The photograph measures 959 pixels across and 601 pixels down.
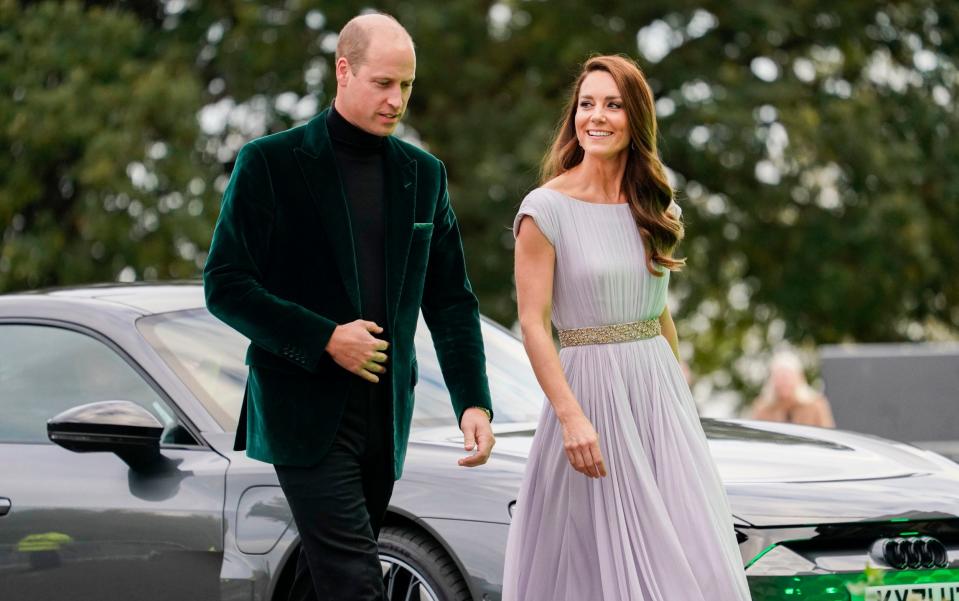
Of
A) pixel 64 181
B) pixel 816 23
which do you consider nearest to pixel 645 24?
pixel 816 23

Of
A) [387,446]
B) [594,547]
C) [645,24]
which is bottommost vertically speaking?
[594,547]

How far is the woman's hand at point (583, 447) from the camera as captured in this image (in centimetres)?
405

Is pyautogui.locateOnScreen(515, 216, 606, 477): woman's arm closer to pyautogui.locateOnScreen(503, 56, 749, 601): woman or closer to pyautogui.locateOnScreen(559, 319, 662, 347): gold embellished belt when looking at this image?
pyautogui.locateOnScreen(503, 56, 749, 601): woman

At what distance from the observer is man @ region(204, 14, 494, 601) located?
381 centimetres

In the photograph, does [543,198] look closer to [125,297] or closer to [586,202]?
[586,202]

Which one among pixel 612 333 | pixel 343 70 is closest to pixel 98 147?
pixel 612 333

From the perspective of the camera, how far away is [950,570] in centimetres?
468

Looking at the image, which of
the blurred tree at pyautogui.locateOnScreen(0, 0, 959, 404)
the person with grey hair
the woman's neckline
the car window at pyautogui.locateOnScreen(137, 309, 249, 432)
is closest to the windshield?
the car window at pyautogui.locateOnScreen(137, 309, 249, 432)

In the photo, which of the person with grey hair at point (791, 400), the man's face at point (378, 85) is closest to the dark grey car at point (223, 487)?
the man's face at point (378, 85)

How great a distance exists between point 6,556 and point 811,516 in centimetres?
251

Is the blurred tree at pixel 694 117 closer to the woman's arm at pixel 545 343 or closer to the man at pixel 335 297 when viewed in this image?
the woman's arm at pixel 545 343

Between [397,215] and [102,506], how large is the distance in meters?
1.68

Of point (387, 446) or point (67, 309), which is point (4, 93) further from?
point (387, 446)

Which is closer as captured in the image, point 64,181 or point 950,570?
point 950,570
